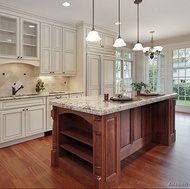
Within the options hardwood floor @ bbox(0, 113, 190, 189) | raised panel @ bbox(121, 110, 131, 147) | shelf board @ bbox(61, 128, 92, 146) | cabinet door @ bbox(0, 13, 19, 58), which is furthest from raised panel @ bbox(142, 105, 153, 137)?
cabinet door @ bbox(0, 13, 19, 58)

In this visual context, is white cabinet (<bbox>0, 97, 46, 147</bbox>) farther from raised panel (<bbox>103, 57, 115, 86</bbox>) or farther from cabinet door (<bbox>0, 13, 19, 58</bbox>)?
raised panel (<bbox>103, 57, 115, 86</bbox>)

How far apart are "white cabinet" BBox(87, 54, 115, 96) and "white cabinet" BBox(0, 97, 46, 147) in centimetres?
152

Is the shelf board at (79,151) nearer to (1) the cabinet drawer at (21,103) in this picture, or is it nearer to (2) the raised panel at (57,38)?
(1) the cabinet drawer at (21,103)

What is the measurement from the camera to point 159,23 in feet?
15.8

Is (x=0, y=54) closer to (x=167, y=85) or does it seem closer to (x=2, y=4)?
(x=2, y=4)

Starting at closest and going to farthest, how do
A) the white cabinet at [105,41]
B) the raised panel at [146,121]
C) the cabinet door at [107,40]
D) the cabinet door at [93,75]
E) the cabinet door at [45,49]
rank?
the raised panel at [146,121], the cabinet door at [45,49], the cabinet door at [93,75], the white cabinet at [105,41], the cabinet door at [107,40]

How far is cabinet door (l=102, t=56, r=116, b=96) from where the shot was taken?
16.9 ft

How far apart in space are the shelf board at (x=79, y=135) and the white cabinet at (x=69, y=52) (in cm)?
239

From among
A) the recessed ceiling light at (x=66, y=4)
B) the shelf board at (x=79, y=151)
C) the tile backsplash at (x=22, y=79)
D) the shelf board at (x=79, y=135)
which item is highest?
the recessed ceiling light at (x=66, y=4)

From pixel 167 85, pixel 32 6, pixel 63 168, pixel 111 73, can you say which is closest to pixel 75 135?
pixel 63 168

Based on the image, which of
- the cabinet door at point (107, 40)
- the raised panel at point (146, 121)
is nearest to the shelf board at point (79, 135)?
the raised panel at point (146, 121)

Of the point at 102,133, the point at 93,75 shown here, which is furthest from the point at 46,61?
the point at 102,133

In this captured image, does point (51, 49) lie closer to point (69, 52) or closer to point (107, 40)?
point (69, 52)

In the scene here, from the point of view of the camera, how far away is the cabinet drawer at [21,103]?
324 cm
